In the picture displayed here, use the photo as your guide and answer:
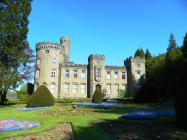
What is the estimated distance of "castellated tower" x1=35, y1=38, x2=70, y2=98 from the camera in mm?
57125

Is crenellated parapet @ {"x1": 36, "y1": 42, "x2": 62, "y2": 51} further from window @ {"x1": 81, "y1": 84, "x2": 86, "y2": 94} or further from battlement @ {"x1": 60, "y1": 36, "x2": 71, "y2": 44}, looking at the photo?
battlement @ {"x1": 60, "y1": 36, "x2": 71, "y2": 44}

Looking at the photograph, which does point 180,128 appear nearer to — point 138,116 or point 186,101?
point 186,101

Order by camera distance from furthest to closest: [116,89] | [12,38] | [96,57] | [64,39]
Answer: [64,39] < [116,89] < [96,57] < [12,38]

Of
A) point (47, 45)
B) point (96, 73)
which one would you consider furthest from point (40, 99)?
point (47, 45)

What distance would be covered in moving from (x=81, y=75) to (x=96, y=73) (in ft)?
11.2

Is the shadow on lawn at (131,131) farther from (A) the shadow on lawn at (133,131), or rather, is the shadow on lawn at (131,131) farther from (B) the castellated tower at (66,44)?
(B) the castellated tower at (66,44)

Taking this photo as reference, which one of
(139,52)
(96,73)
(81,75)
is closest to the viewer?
(96,73)

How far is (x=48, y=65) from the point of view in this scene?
188ft

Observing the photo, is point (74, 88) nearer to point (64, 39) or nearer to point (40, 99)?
point (64, 39)

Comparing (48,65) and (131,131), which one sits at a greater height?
(48,65)

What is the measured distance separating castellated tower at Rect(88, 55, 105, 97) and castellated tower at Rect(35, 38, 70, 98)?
259 inches

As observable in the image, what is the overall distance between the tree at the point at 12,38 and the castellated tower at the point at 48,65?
2272 cm

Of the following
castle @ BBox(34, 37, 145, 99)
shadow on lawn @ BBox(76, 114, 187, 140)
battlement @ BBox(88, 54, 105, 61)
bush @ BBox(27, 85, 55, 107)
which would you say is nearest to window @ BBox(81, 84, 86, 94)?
castle @ BBox(34, 37, 145, 99)

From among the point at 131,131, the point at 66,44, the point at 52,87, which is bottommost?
the point at 131,131
